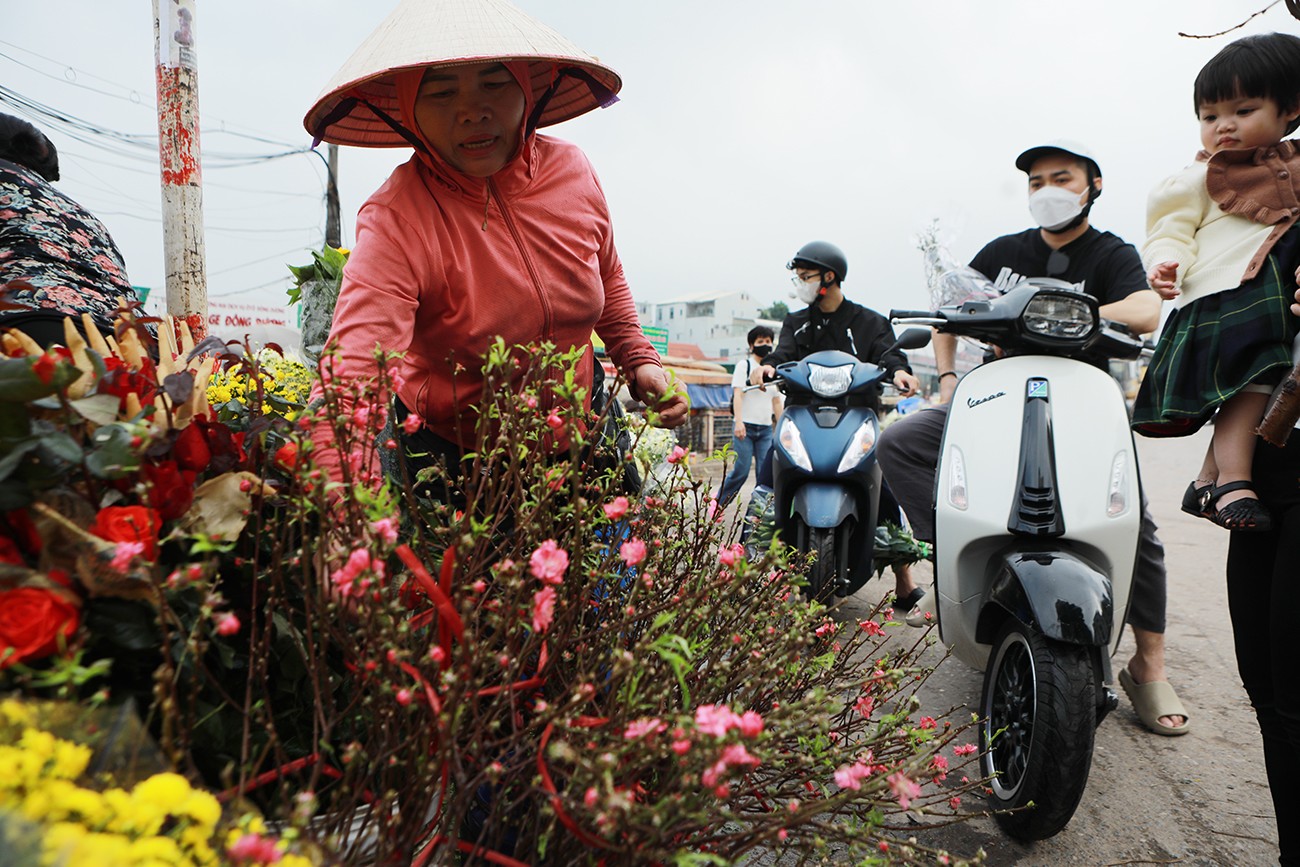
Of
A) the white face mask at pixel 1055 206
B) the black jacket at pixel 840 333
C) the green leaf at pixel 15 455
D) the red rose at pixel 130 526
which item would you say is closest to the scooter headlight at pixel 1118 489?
the white face mask at pixel 1055 206

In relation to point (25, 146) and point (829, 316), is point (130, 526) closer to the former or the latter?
point (25, 146)

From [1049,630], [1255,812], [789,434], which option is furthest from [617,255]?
[1255,812]

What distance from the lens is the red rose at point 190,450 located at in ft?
3.24

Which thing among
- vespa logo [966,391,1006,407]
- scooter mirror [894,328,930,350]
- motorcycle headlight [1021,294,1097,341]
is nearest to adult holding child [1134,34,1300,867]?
motorcycle headlight [1021,294,1097,341]

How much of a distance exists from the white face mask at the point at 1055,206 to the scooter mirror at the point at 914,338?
0.63 meters

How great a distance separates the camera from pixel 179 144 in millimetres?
4977

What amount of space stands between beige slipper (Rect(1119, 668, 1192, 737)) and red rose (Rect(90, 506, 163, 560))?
11.1ft

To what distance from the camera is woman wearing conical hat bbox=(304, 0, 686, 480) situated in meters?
1.58

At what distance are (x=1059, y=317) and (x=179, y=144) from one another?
5.17 metres

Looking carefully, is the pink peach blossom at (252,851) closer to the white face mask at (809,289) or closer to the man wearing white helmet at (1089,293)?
the man wearing white helmet at (1089,293)

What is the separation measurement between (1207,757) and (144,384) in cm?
342

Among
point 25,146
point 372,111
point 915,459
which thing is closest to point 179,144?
point 25,146

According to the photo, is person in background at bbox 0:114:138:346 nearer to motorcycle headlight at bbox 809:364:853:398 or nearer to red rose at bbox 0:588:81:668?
red rose at bbox 0:588:81:668

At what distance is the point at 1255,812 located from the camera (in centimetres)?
242
